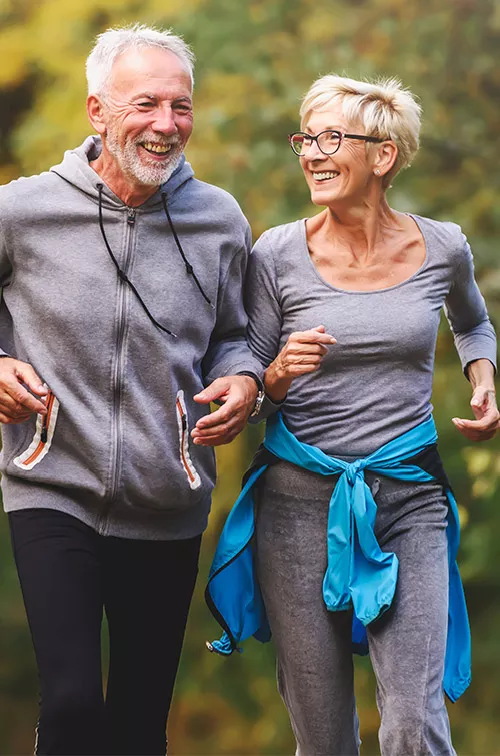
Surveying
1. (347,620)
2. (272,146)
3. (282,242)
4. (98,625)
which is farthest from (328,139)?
(272,146)

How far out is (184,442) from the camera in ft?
9.63

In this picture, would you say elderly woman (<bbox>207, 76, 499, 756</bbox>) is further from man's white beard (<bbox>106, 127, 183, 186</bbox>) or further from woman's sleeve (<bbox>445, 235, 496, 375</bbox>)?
man's white beard (<bbox>106, 127, 183, 186</bbox>)

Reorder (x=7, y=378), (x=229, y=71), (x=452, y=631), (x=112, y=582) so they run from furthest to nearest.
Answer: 1. (x=229, y=71)
2. (x=452, y=631)
3. (x=112, y=582)
4. (x=7, y=378)

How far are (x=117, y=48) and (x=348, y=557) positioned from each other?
48.1 inches

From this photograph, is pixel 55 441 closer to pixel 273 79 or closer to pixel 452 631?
pixel 452 631

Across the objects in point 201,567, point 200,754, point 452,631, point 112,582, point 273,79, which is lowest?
point 200,754

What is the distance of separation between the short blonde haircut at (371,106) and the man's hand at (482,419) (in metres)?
0.57

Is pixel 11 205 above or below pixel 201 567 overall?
above

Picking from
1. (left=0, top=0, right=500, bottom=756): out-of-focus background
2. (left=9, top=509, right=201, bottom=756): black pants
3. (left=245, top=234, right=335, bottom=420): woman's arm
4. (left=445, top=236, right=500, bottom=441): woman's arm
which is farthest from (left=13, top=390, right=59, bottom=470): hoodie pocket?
(left=0, top=0, right=500, bottom=756): out-of-focus background

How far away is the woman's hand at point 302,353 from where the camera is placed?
280 centimetres

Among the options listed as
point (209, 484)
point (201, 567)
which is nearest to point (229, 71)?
point (201, 567)

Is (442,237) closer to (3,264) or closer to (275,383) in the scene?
(275,383)

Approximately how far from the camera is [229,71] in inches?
216

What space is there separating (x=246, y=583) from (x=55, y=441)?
618mm
